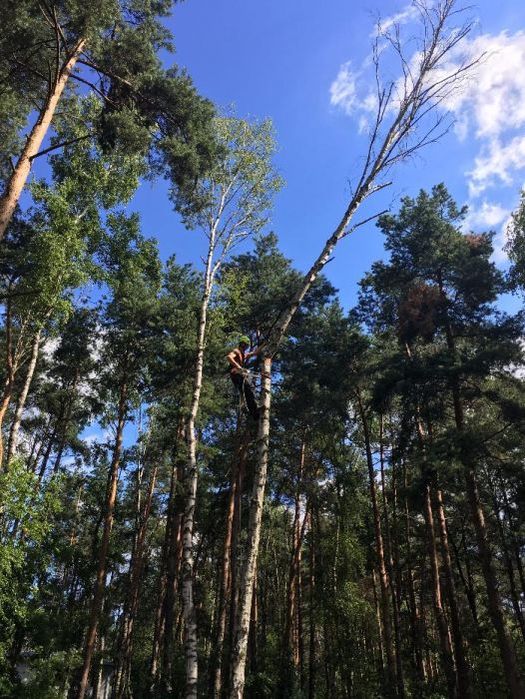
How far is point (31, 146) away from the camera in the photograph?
8727mm

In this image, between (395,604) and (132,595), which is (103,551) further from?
(395,604)

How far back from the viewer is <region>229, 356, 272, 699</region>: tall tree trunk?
460 centimetres

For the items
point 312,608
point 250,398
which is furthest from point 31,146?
point 312,608

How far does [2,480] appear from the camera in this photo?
9.09m

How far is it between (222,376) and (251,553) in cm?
1158

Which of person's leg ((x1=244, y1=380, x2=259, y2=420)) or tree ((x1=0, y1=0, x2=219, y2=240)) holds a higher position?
tree ((x1=0, y1=0, x2=219, y2=240))

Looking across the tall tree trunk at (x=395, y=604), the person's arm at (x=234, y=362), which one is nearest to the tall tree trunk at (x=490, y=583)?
the tall tree trunk at (x=395, y=604)

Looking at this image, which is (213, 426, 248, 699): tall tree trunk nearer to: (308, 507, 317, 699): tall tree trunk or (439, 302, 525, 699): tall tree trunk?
(308, 507, 317, 699): tall tree trunk

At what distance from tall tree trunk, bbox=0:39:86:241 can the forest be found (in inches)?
1.5

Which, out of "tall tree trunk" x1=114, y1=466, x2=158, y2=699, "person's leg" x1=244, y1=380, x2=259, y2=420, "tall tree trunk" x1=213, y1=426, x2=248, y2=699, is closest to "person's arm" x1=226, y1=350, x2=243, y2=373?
"person's leg" x1=244, y1=380, x2=259, y2=420

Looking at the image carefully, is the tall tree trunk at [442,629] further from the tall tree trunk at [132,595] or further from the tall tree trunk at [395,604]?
the tall tree trunk at [132,595]

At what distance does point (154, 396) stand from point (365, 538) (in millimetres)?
13893

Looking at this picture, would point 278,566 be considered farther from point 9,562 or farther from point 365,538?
point 9,562

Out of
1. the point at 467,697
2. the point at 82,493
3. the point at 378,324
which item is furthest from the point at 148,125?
the point at 82,493
